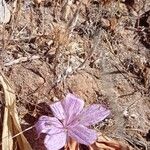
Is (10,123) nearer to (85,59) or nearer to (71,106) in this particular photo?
(71,106)

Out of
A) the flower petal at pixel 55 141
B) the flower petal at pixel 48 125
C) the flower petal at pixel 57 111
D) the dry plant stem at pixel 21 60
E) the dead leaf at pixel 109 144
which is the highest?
the dry plant stem at pixel 21 60

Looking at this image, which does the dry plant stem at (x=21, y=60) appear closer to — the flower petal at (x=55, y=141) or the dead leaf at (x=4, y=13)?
the dead leaf at (x=4, y=13)

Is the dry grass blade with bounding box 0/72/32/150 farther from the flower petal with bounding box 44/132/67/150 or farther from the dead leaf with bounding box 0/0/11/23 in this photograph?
the dead leaf with bounding box 0/0/11/23

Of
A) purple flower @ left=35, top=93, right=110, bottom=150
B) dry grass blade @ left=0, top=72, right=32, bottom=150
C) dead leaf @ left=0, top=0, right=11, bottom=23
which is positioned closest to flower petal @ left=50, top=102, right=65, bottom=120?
purple flower @ left=35, top=93, right=110, bottom=150

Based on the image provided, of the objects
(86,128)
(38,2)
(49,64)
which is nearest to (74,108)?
(86,128)

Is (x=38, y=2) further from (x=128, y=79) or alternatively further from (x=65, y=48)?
(x=128, y=79)

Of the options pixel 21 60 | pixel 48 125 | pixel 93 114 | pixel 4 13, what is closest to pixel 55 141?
pixel 48 125

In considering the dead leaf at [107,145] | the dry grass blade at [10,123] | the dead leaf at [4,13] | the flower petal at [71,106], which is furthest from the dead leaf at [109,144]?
the dead leaf at [4,13]
